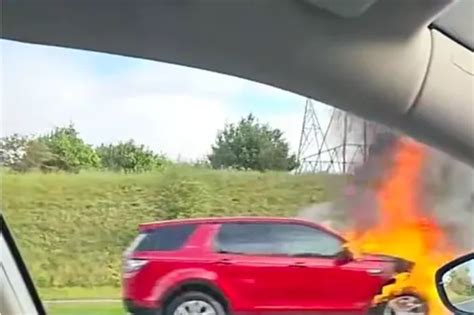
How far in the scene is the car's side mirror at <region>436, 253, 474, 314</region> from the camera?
5.05 ft

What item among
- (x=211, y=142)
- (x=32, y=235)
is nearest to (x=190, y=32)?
(x=211, y=142)

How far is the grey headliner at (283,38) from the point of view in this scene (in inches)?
43.5

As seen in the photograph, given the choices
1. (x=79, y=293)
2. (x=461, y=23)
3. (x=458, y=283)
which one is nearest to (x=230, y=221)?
(x=79, y=293)

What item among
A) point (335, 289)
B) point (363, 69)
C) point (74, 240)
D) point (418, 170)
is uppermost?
point (363, 69)

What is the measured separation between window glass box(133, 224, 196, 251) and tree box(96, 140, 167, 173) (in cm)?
14

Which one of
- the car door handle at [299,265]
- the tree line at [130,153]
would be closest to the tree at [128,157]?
the tree line at [130,153]

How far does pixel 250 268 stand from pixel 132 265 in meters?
0.26

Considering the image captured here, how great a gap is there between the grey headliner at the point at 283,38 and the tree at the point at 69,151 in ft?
1.09

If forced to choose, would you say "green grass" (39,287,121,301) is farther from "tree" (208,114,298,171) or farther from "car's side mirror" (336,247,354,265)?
"car's side mirror" (336,247,354,265)

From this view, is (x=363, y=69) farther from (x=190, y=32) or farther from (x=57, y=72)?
(x=57, y=72)

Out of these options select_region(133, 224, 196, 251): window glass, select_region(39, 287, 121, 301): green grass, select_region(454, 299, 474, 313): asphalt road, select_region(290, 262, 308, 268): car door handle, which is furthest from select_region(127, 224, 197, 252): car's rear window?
select_region(454, 299, 474, 313): asphalt road

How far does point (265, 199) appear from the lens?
4.99 ft

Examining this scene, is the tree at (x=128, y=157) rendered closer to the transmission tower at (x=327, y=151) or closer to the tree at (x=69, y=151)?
the tree at (x=69, y=151)

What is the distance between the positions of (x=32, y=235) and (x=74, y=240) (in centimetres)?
10
